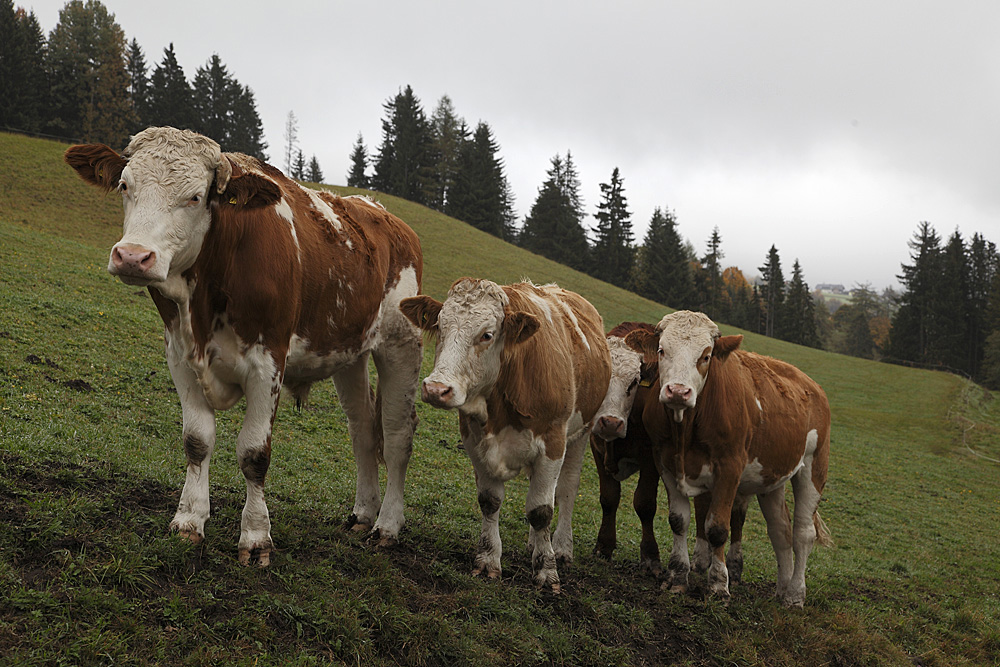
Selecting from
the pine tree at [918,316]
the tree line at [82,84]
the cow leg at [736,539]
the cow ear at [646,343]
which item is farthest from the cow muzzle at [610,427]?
the pine tree at [918,316]

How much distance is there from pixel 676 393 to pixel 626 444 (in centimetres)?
177

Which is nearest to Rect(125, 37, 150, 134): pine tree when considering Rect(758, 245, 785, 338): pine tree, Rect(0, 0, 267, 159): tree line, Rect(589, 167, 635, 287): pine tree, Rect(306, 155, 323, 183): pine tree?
Rect(0, 0, 267, 159): tree line

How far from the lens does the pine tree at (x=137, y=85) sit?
59.4 meters

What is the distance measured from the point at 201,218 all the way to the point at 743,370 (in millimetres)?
5939

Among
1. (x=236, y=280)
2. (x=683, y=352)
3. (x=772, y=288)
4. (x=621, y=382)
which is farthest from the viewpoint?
(x=772, y=288)

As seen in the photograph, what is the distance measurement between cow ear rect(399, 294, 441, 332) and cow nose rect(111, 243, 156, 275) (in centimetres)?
231

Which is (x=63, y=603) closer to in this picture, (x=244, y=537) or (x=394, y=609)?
(x=244, y=537)

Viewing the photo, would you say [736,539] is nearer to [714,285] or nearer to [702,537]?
[702,537]

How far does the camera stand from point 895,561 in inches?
519

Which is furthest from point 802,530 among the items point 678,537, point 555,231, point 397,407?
point 555,231

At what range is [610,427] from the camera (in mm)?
7605

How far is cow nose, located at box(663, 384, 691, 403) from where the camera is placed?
254 inches

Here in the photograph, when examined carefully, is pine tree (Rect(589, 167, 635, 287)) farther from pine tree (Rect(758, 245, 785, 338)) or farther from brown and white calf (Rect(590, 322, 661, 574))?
brown and white calf (Rect(590, 322, 661, 574))

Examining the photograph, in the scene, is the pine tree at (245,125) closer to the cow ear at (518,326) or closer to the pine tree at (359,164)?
Answer: the pine tree at (359,164)
